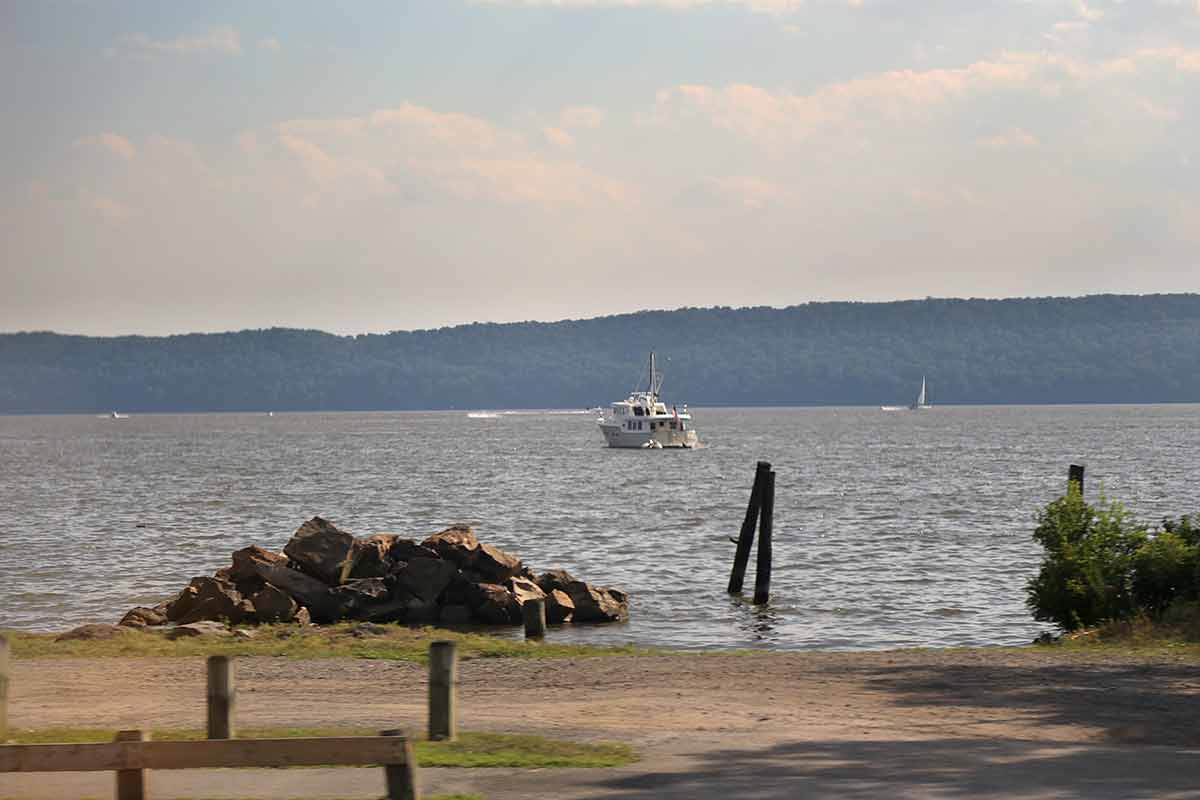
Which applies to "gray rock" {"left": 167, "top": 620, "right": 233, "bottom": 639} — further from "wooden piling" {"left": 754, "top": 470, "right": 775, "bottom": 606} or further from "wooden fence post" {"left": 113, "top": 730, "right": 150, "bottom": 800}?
"wooden fence post" {"left": 113, "top": 730, "right": 150, "bottom": 800}

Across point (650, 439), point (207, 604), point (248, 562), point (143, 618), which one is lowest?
point (143, 618)

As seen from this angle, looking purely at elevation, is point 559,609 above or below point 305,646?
below

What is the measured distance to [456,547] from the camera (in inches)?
1313

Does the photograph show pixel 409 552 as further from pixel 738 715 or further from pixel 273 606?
pixel 738 715

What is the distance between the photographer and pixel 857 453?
14112 centimetres

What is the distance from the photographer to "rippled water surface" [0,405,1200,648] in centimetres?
3431

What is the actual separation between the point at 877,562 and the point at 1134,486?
142 ft

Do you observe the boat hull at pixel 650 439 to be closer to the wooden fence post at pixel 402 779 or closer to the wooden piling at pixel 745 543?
the wooden piling at pixel 745 543

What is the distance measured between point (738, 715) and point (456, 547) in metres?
17.9

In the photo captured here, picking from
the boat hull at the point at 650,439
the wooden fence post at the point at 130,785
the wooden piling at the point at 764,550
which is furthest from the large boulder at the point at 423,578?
the boat hull at the point at 650,439

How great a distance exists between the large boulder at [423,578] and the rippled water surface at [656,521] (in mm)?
3440

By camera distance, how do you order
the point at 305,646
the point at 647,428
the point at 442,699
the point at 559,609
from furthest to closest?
the point at 647,428 < the point at 559,609 < the point at 305,646 < the point at 442,699

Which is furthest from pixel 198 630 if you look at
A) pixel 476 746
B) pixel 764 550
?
pixel 764 550

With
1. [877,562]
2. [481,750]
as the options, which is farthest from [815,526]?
[481,750]
